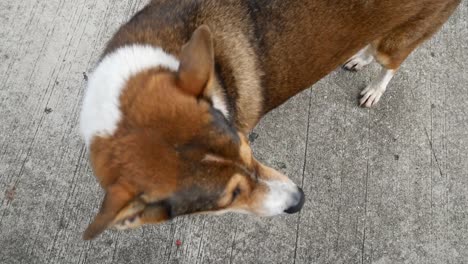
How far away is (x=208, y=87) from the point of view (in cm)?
197

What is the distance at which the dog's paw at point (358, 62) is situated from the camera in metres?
3.54

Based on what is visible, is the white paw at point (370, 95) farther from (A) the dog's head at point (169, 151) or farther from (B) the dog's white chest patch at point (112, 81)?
(B) the dog's white chest patch at point (112, 81)

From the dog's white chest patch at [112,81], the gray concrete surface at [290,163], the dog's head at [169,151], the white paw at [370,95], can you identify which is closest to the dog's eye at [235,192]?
the dog's head at [169,151]

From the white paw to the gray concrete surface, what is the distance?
0.32 feet

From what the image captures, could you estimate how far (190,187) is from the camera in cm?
186

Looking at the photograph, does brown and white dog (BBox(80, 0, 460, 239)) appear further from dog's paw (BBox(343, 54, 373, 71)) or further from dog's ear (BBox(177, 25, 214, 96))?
dog's paw (BBox(343, 54, 373, 71))

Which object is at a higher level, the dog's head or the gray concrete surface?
the dog's head

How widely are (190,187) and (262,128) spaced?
5.27ft

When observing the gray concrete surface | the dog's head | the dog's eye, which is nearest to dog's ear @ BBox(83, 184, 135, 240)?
the dog's head

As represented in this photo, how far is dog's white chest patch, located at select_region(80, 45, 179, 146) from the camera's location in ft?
6.51

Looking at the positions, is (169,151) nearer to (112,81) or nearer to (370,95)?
(112,81)

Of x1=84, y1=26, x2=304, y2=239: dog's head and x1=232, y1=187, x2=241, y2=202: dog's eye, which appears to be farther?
x1=232, y1=187, x2=241, y2=202: dog's eye

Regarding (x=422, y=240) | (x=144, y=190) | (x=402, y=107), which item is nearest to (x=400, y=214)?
(x=422, y=240)

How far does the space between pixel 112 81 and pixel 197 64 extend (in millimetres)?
475
